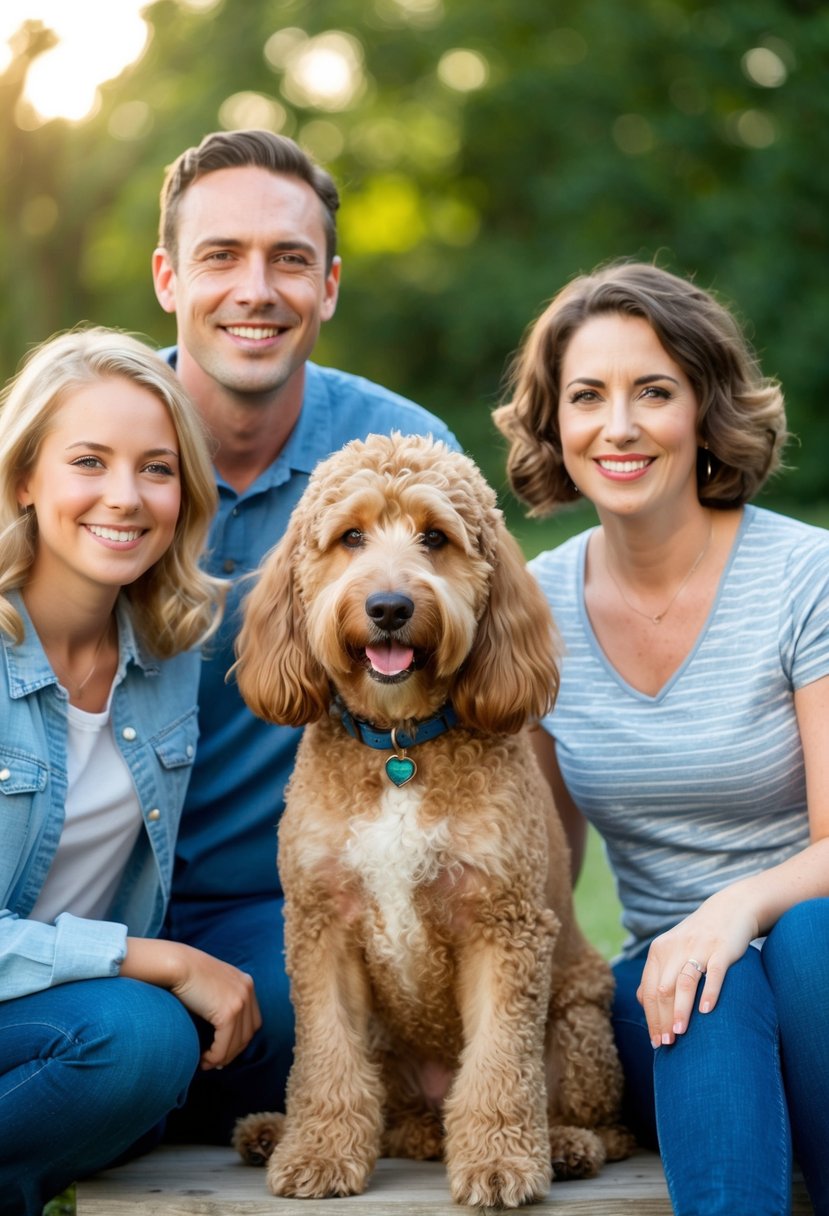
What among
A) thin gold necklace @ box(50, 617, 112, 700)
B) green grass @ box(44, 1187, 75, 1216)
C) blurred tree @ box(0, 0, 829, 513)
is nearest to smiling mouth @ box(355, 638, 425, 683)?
thin gold necklace @ box(50, 617, 112, 700)

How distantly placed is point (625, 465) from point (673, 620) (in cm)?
40

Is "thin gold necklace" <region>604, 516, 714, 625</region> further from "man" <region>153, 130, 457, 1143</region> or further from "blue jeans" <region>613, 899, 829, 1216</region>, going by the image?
"blue jeans" <region>613, 899, 829, 1216</region>

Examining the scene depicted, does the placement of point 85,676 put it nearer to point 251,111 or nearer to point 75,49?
point 75,49

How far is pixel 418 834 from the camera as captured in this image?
116 inches

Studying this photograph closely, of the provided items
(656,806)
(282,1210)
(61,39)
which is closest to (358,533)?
(656,806)

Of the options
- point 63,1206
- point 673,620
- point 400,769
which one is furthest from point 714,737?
point 63,1206

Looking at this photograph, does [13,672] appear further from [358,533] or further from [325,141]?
[325,141]

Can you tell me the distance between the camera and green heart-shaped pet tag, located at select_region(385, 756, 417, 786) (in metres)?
3.01

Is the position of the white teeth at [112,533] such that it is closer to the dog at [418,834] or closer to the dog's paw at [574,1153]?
the dog at [418,834]

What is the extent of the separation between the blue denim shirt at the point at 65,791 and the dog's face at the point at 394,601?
1.11ft

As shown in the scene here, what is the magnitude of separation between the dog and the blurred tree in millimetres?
15177

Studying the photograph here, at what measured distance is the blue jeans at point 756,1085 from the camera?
99.3 inches

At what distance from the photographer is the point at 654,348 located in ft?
11.3

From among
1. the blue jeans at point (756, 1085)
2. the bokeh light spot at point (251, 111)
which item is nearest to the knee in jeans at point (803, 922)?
the blue jeans at point (756, 1085)
